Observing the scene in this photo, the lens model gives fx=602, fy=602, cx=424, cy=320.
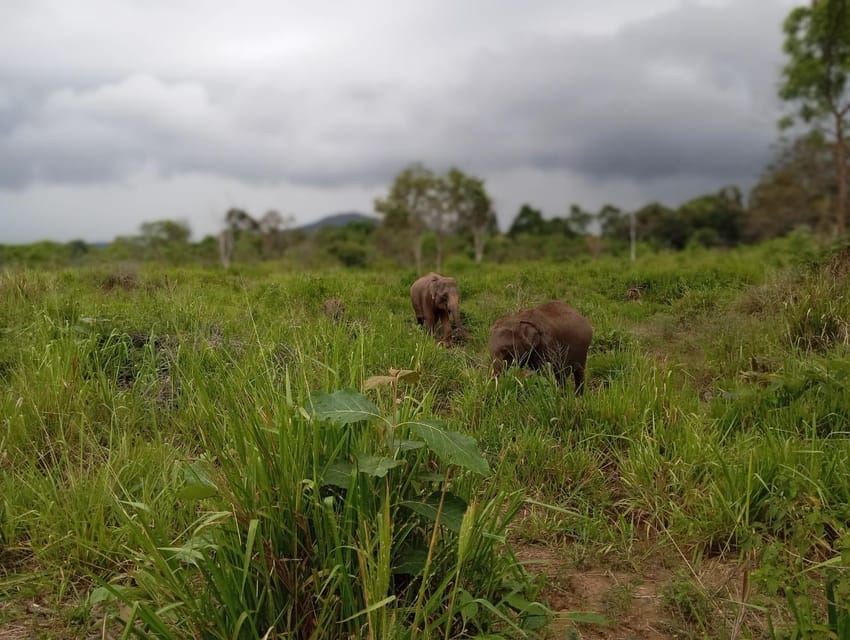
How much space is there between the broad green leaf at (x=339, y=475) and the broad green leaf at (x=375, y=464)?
0.03m

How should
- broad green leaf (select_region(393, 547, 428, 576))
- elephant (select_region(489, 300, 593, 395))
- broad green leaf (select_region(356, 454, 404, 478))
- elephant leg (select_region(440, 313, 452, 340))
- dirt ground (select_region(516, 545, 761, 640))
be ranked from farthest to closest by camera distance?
elephant leg (select_region(440, 313, 452, 340)), elephant (select_region(489, 300, 593, 395)), dirt ground (select_region(516, 545, 761, 640)), broad green leaf (select_region(393, 547, 428, 576)), broad green leaf (select_region(356, 454, 404, 478))

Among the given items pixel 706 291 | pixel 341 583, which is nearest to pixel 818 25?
pixel 706 291

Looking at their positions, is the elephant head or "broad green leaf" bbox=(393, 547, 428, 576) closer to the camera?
"broad green leaf" bbox=(393, 547, 428, 576)

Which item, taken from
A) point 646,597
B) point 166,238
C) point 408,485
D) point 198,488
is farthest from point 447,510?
point 166,238

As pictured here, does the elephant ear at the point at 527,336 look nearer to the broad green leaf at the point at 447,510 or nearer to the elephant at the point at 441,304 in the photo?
the elephant at the point at 441,304

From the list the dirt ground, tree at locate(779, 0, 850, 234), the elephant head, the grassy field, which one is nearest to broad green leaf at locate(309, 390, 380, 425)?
the grassy field

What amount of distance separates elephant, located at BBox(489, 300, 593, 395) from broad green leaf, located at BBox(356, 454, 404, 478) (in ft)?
7.97

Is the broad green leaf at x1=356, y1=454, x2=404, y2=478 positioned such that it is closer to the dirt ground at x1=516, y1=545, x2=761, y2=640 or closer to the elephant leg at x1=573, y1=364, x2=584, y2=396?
the dirt ground at x1=516, y1=545, x2=761, y2=640

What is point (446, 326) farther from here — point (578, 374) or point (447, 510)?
point (447, 510)

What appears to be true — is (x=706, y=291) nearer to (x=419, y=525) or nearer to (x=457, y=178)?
(x=419, y=525)

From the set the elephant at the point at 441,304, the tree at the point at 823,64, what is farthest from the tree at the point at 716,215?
the elephant at the point at 441,304

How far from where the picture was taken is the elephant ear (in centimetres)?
403

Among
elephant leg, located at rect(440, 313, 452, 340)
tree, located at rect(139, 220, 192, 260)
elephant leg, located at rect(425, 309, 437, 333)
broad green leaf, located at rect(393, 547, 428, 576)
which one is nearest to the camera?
broad green leaf, located at rect(393, 547, 428, 576)

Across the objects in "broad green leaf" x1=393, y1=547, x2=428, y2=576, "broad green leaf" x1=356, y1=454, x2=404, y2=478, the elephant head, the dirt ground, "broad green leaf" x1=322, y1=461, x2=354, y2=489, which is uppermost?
the elephant head
